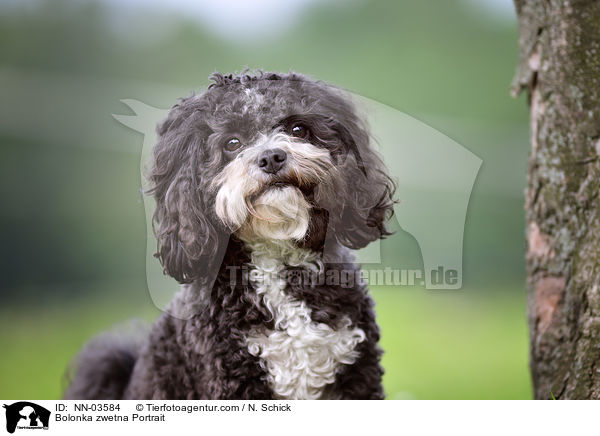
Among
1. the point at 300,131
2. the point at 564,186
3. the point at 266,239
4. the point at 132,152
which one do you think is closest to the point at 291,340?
the point at 266,239

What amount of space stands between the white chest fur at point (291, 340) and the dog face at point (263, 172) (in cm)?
8

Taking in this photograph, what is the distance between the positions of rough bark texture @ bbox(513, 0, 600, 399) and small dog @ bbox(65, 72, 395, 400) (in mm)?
515

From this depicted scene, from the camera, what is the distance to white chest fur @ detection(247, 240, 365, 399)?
142cm

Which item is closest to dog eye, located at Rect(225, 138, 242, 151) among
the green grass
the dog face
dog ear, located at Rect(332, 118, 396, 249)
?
the dog face

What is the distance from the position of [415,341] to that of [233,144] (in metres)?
0.87

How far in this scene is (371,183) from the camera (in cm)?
143

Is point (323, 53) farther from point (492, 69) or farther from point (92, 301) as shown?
point (92, 301)
